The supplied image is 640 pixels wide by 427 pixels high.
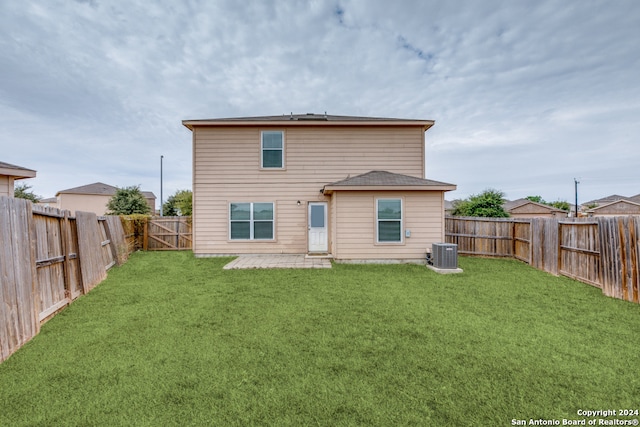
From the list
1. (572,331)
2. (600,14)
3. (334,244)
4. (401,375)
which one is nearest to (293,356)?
(401,375)

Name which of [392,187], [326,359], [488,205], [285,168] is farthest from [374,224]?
[488,205]

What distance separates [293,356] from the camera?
310cm

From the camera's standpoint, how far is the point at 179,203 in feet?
95.8

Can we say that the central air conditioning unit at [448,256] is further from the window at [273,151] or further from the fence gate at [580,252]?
the window at [273,151]

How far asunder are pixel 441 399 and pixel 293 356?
1.58m

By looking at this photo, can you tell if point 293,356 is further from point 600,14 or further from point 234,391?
point 600,14

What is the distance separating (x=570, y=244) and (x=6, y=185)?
51.4ft

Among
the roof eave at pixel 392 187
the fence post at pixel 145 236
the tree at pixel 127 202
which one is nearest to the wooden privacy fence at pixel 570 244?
the roof eave at pixel 392 187

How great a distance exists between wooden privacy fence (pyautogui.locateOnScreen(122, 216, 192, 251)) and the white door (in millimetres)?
6996

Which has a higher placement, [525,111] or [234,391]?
[525,111]

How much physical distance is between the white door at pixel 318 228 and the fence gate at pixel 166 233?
7.15 m

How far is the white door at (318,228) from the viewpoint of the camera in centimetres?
1045

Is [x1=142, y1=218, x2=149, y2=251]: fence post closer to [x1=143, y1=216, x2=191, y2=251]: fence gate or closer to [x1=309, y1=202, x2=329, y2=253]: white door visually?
[x1=143, y1=216, x2=191, y2=251]: fence gate

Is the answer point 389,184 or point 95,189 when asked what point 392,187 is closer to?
point 389,184
